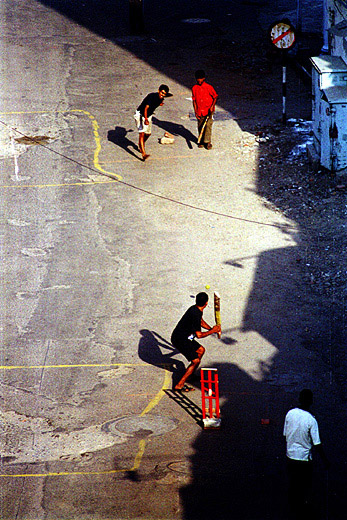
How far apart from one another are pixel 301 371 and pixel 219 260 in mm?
3442

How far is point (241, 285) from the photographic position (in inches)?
452

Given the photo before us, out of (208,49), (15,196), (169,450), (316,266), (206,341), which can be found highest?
(208,49)

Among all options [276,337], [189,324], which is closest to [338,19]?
[276,337]

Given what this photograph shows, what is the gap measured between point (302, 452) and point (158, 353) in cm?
346

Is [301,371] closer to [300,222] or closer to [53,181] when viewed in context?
[300,222]

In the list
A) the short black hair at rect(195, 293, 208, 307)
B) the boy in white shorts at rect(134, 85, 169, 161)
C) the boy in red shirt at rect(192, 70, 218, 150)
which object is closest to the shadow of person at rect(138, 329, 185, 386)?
the short black hair at rect(195, 293, 208, 307)

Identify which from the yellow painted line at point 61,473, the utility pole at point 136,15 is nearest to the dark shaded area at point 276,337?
the yellow painted line at point 61,473

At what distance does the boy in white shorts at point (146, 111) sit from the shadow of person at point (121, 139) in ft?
2.14

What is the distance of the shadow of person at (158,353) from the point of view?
9703 millimetres

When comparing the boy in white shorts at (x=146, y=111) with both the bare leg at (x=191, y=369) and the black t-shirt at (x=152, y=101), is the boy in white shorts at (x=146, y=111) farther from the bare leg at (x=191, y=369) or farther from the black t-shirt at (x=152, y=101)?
the bare leg at (x=191, y=369)

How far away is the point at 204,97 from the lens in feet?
53.6

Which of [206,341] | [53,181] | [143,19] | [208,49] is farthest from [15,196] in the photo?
[143,19]

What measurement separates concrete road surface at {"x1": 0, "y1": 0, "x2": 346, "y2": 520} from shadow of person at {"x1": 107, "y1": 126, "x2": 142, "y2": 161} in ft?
0.21

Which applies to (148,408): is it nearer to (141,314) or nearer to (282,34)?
(141,314)
